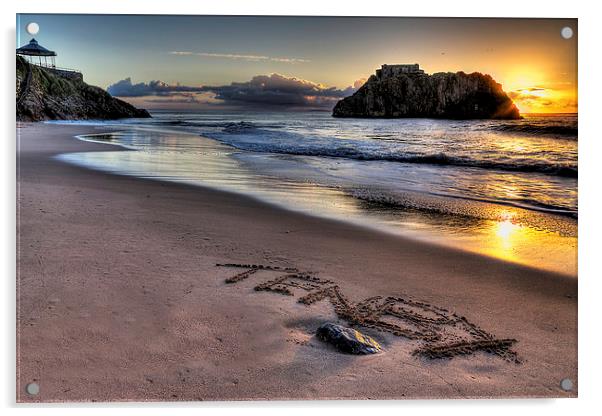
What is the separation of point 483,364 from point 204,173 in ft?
10.0

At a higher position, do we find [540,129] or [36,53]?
[36,53]

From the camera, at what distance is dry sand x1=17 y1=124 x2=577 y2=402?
2598mm

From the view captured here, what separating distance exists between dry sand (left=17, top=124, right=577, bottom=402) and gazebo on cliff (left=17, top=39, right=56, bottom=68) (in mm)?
462

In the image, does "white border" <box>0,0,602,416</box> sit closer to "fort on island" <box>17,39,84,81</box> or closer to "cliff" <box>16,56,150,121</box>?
"fort on island" <box>17,39,84,81</box>

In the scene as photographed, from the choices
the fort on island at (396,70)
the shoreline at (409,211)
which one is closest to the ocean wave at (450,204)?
the shoreline at (409,211)

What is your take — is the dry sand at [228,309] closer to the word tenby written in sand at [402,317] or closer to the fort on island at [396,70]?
the word tenby written in sand at [402,317]

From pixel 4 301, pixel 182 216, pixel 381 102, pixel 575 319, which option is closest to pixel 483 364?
pixel 575 319

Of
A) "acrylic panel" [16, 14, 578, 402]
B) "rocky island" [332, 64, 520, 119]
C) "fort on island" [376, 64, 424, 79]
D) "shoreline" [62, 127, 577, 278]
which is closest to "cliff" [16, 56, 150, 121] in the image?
"acrylic panel" [16, 14, 578, 402]

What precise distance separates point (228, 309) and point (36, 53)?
6.78ft

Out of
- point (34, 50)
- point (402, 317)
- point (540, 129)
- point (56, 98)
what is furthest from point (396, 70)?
point (56, 98)

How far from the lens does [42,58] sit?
3.43m

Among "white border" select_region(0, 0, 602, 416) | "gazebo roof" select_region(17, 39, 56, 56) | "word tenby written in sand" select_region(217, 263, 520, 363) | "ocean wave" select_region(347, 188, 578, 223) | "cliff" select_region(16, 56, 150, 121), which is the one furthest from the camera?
"ocean wave" select_region(347, 188, 578, 223)

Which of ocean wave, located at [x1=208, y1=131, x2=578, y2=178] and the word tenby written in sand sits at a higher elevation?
ocean wave, located at [x1=208, y1=131, x2=578, y2=178]

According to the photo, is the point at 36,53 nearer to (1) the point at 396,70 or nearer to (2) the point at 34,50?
(2) the point at 34,50
